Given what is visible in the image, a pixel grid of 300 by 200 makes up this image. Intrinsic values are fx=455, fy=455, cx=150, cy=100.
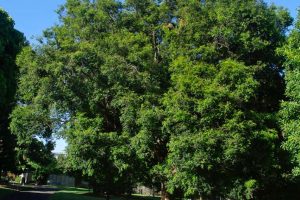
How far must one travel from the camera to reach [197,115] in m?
20.6

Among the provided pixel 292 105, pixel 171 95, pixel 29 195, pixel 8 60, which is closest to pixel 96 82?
pixel 171 95

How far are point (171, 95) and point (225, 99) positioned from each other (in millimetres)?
2823

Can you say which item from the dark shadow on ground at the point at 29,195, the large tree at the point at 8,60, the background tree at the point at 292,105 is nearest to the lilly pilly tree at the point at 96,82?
the background tree at the point at 292,105

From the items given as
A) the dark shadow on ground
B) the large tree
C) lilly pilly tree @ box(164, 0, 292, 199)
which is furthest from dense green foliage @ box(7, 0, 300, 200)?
the dark shadow on ground

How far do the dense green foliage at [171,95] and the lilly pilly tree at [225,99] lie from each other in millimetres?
54

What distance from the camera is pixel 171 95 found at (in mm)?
21453

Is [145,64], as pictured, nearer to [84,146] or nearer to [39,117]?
[84,146]

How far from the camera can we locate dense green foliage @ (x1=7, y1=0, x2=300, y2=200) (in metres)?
19.9

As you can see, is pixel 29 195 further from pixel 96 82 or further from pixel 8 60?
pixel 96 82

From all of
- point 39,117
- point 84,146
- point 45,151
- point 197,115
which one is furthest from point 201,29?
point 45,151

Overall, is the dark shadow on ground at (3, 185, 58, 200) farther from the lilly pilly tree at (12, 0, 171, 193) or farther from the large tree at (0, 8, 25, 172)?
the lilly pilly tree at (12, 0, 171, 193)

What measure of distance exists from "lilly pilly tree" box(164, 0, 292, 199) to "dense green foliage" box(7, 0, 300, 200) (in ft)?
0.18

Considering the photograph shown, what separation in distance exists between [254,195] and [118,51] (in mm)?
10161

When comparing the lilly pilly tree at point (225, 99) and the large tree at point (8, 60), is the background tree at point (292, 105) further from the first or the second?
the large tree at point (8, 60)
